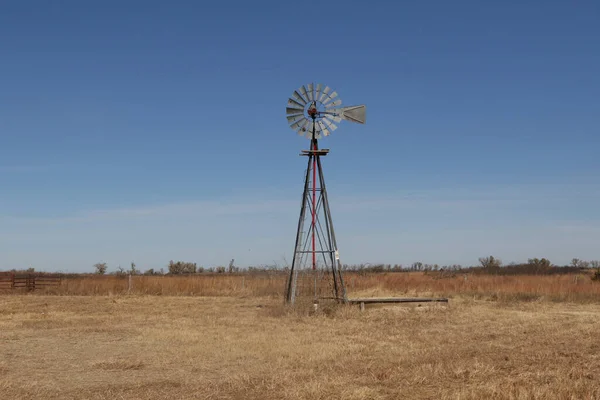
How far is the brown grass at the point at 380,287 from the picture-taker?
29.8 metres

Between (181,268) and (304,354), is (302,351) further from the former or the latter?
(181,268)

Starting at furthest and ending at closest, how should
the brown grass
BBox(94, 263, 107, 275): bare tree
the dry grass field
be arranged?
BBox(94, 263, 107, 275): bare tree < the brown grass < the dry grass field

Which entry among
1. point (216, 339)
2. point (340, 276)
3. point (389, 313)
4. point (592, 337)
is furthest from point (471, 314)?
Result: point (216, 339)

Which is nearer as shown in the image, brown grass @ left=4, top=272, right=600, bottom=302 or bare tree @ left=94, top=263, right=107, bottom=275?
brown grass @ left=4, top=272, right=600, bottom=302

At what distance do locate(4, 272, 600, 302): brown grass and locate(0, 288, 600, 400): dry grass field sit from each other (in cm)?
770

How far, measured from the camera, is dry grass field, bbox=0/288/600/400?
31.7 feet

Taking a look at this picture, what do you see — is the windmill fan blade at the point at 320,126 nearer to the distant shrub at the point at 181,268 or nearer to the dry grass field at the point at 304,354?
the dry grass field at the point at 304,354

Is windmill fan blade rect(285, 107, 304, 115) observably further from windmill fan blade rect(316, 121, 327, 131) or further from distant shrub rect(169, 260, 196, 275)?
distant shrub rect(169, 260, 196, 275)

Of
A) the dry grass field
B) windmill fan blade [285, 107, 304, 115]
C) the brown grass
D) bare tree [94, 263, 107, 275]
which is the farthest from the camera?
bare tree [94, 263, 107, 275]

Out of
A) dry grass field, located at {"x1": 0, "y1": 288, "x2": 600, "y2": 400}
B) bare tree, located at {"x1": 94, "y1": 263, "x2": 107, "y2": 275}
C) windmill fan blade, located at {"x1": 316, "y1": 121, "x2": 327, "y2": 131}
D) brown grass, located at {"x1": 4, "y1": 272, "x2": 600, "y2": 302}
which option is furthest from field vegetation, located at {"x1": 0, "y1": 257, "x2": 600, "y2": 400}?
bare tree, located at {"x1": 94, "y1": 263, "x2": 107, "y2": 275}

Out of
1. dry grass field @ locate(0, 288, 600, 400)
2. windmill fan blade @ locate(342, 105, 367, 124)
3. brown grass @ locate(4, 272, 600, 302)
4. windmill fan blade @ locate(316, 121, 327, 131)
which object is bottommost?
A: dry grass field @ locate(0, 288, 600, 400)

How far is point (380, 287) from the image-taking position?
110 feet

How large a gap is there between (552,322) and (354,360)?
9.37m

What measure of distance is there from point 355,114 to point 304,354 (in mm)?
11779
